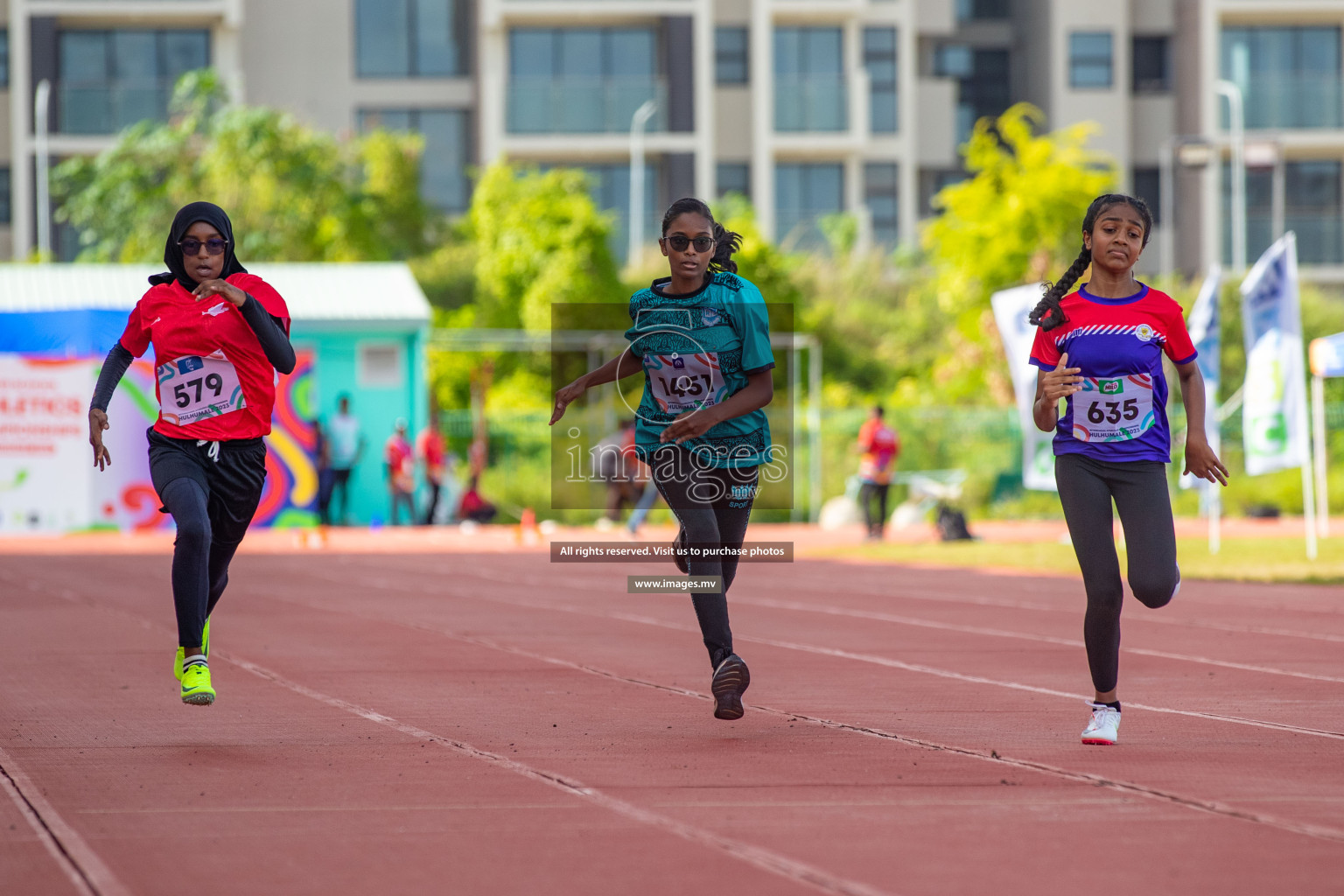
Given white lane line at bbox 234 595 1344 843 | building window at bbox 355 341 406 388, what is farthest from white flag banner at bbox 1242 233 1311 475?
building window at bbox 355 341 406 388

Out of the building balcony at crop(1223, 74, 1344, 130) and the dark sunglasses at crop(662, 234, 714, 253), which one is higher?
the building balcony at crop(1223, 74, 1344, 130)

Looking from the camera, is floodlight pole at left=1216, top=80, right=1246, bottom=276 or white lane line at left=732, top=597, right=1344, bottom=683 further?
floodlight pole at left=1216, top=80, right=1246, bottom=276

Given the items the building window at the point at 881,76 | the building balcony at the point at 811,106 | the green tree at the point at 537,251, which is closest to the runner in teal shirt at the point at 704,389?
Answer: the green tree at the point at 537,251

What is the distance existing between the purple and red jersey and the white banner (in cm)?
2075

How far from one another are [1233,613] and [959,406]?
21.7m

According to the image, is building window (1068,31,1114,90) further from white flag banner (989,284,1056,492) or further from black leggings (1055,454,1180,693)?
black leggings (1055,454,1180,693)

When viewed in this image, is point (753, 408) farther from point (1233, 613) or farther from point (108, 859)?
point (1233, 613)

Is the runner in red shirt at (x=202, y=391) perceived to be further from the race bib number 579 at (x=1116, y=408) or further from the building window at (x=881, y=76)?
the building window at (x=881, y=76)

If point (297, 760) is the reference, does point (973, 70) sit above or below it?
above

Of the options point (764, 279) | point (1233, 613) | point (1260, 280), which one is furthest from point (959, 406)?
point (1233, 613)

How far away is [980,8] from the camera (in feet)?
168

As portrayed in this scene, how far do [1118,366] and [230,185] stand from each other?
110 ft

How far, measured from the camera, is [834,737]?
689cm

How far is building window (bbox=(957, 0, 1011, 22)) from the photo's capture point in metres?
51.1
